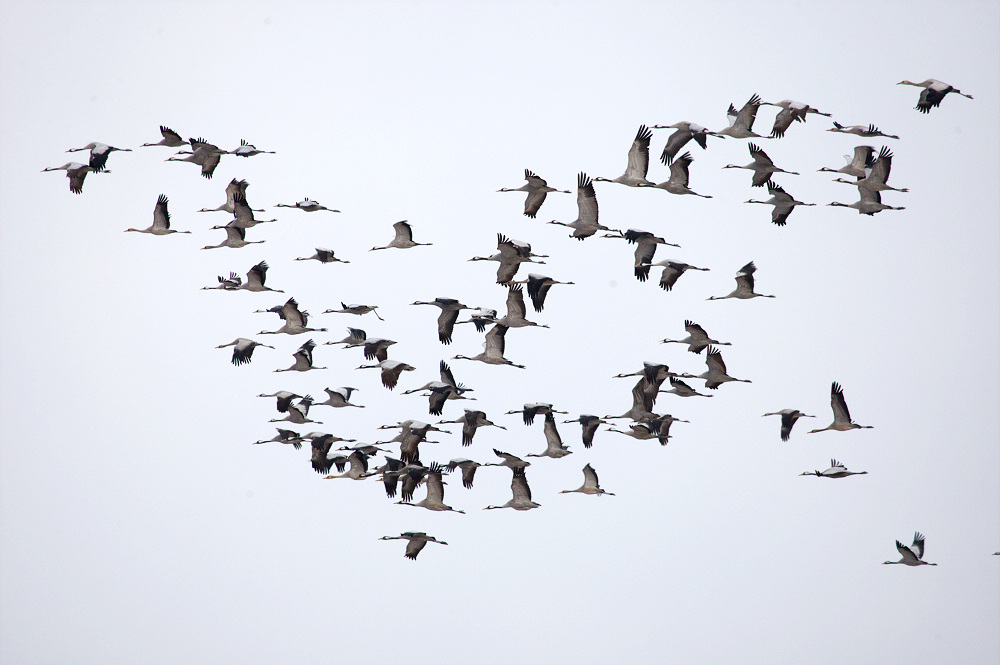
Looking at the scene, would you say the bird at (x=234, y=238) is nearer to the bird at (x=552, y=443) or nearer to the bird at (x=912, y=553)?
the bird at (x=552, y=443)

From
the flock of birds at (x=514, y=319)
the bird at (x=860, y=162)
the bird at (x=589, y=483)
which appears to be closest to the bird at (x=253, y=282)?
the flock of birds at (x=514, y=319)

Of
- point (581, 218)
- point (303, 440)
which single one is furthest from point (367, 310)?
point (581, 218)

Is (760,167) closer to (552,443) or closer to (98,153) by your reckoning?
(552,443)

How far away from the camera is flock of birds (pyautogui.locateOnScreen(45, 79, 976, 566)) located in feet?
104

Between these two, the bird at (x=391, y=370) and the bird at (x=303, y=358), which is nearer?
the bird at (x=391, y=370)

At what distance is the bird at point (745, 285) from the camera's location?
34250 millimetres

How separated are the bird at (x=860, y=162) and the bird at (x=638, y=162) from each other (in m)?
5.14

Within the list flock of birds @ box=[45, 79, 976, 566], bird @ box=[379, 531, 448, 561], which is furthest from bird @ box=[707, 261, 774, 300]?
bird @ box=[379, 531, 448, 561]

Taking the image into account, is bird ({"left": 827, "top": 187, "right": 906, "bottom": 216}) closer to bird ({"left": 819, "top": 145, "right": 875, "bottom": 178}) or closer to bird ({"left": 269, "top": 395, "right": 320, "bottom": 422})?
bird ({"left": 819, "top": 145, "right": 875, "bottom": 178})

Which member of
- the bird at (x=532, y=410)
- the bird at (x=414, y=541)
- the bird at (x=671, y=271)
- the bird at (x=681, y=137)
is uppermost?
the bird at (x=681, y=137)

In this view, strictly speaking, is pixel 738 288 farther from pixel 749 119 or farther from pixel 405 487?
pixel 405 487

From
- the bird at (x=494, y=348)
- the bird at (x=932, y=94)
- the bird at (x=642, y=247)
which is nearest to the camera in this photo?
the bird at (x=932, y=94)

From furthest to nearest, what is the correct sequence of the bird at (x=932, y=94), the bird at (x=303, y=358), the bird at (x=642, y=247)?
the bird at (x=303, y=358)
the bird at (x=642, y=247)
the bird at (x=932, y=94)

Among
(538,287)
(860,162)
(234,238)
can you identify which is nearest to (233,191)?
(234,238)
